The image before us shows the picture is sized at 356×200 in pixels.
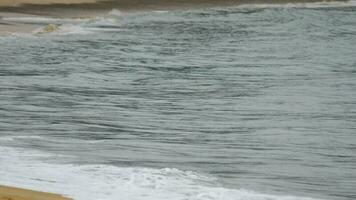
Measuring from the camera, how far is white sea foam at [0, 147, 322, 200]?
9898 millimetres

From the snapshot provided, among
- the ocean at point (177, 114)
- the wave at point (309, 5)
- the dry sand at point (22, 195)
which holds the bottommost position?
the dry sand at point (22, 195)

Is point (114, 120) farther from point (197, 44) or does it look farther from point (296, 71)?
point (197, 44)

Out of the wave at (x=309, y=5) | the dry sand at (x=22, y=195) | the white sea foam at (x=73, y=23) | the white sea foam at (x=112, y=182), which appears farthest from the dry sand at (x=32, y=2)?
the dry sand at (x=22, y=195)

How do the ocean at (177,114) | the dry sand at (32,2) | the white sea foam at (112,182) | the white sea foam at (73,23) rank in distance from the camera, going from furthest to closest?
the dry sand at (32,2) → the white sea foam at (73,23) → the ocean at (177,114) → the white sea foam at (112,182)

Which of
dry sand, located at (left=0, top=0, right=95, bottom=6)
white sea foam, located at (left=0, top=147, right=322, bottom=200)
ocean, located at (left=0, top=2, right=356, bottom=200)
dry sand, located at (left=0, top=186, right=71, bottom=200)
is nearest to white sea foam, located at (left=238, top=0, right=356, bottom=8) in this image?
dry sand, located at (left=0, top=0, right=95, bottom=6)

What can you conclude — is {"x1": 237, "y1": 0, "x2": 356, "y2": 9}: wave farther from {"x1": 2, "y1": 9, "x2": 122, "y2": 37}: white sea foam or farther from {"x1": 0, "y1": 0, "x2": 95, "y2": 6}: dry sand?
{"x1": 2, "y1": 9, "x2": 122, "y2": 37}: white sea foam

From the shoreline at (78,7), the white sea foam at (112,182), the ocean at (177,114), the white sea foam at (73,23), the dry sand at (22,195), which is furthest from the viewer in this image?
the shoreline at (78,7)

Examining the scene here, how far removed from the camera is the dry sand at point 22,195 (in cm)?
907

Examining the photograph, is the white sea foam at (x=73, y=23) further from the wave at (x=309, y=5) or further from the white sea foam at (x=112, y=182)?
the white sea foam at (x=112, y=182)

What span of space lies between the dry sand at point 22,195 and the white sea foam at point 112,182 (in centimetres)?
26

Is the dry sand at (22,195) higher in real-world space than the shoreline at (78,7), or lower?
lower

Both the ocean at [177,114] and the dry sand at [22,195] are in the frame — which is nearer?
the dry sand at [22,195]

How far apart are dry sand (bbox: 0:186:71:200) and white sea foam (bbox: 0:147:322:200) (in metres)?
0.26

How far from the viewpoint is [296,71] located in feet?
77.6
